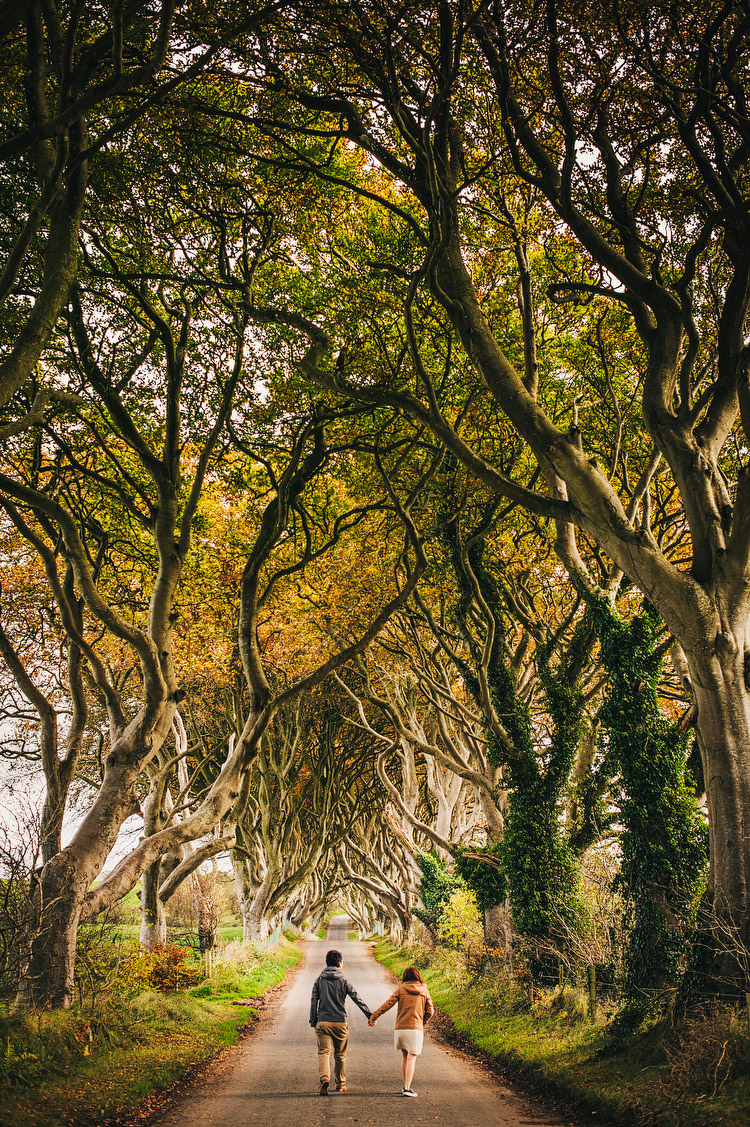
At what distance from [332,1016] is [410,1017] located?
0.95 m

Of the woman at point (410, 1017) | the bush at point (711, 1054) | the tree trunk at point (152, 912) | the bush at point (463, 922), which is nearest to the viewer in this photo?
the bush at point (711, 1054)

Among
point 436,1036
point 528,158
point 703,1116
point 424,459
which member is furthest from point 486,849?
point 528,158

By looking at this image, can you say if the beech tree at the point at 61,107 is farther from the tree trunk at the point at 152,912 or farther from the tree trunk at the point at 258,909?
the tree trunk at the point at 258,909

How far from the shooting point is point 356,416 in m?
12.1

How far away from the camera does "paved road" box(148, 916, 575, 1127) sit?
6.59 m

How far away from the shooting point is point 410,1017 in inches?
320

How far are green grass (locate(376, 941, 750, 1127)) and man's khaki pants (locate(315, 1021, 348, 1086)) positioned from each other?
235 cm

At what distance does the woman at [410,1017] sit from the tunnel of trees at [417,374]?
2705 mm

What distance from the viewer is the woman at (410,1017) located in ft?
25.7

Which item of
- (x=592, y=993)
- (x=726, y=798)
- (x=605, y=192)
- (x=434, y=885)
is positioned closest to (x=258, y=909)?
(x=434, y=885)

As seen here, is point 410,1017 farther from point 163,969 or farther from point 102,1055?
point 163,969

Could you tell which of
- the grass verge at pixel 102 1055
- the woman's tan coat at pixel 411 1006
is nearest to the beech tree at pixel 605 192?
the woman's tan coat at pixel 411 1006

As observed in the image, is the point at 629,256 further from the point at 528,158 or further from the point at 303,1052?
the point at 303,1052

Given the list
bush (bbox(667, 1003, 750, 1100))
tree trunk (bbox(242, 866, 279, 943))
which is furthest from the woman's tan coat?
tree trunk (bbox(242, 866, 279, 943))
